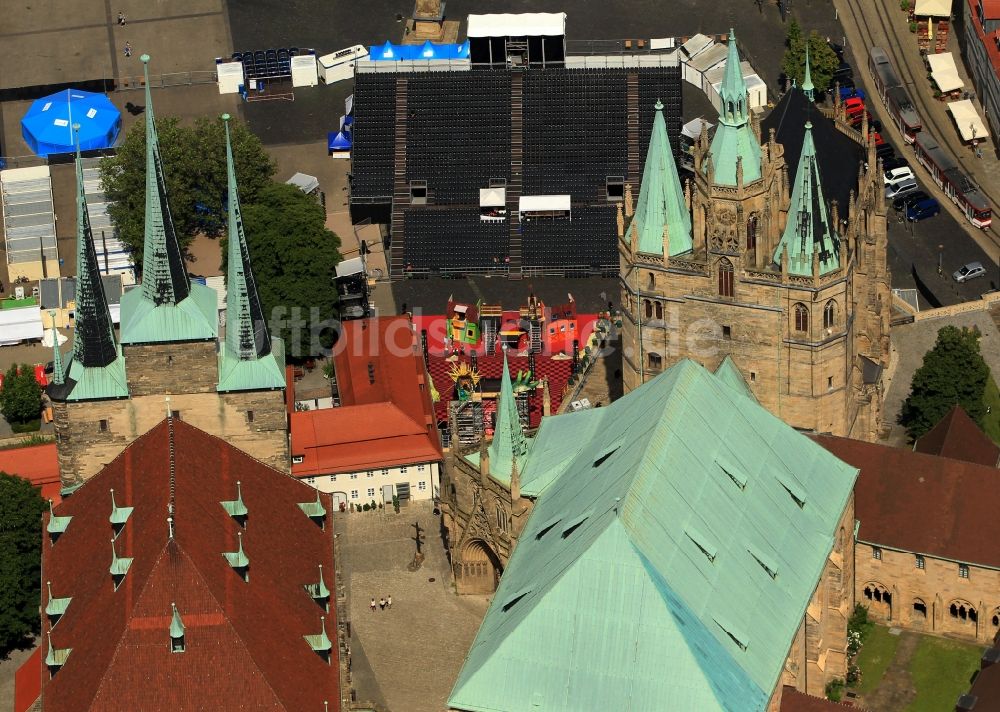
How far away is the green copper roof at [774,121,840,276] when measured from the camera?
550ft

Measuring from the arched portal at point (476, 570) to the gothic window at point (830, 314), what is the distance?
23765mm

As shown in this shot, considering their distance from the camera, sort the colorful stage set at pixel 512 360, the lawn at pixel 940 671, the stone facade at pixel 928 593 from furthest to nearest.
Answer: the colorful stage set at pixel 512 360, the stone facade at pixel 928 593, the lawn at pixel 940 671

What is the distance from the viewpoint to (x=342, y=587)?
16712cm

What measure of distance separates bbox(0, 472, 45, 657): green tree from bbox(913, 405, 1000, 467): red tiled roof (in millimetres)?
52731

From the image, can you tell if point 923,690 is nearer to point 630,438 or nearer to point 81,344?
point 630,438

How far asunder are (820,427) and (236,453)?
35.8m

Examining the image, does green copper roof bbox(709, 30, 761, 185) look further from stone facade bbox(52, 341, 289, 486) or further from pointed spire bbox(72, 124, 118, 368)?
pointed spire bbox(72, 124, 118, 368)

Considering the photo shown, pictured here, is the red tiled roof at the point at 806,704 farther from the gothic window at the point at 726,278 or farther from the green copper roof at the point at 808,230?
the gothic window at the point at 726,278

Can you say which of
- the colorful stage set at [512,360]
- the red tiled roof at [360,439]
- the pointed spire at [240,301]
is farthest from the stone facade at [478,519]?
the pointed spire at [240,301]

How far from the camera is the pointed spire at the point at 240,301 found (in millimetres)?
163250

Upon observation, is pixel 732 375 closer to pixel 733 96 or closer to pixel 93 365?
pixel 733 96

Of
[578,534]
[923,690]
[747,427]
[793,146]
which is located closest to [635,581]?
[578,534]

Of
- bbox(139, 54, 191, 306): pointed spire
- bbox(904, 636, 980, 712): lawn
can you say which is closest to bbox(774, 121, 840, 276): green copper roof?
bbox(904, 636, 980, 712): lawn

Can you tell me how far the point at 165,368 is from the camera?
16650cm
